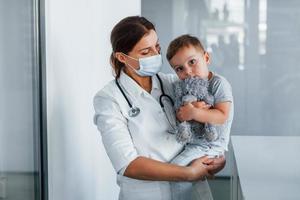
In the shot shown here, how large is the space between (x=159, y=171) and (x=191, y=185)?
0.26 metres

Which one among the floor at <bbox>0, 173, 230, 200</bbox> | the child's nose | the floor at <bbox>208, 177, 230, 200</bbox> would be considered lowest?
the floor at <bbox>208, 177, 230, 200</bbox>

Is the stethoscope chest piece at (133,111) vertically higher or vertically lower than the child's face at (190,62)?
lower

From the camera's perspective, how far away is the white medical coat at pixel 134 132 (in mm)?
1622

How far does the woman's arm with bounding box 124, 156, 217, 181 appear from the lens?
61.9 inches

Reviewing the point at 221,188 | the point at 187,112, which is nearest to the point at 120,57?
the point at 187,112

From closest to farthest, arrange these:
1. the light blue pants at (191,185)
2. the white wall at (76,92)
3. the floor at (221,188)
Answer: the light blue pants at (191,185) → the white wall at (76,92) → the floor at (221,188)

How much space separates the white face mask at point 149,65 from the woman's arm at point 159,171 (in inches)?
12.8

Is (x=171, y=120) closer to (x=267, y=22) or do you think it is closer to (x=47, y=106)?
(x=47, y=106)

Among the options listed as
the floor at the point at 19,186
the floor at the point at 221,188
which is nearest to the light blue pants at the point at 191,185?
the floor at the point at 19,186

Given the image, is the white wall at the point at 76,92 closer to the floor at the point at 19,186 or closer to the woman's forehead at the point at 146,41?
the floor at the point at 19,186

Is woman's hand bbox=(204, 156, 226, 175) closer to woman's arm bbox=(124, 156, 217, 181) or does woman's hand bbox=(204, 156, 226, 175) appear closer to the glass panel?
woman's arm bbox=(124, 156, 217, 181)

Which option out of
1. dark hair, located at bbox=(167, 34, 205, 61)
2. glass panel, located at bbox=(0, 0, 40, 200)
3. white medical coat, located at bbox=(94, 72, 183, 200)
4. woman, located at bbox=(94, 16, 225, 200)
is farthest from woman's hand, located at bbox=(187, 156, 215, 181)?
glass panel, located at bbox=(0, 0, 40, 200)

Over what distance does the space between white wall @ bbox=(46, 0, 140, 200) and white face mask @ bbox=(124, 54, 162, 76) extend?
0.55 meters

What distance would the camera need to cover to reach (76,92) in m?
2.50
